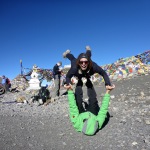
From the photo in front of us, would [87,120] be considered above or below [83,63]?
below

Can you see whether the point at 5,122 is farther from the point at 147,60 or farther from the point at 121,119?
the point at 147,60

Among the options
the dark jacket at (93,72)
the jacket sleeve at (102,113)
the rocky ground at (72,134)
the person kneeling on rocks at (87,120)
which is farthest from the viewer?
the dark jacket at (93,72)

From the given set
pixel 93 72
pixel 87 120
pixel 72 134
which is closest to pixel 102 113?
pixel 87 120

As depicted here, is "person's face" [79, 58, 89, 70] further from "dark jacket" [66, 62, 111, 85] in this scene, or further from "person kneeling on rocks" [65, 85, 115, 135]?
"person kneeling on rocks" [65, 85, 115, 135]

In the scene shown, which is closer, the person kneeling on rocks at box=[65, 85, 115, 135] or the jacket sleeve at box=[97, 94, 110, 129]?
the person kneeling on rocks at box=[65, 85, 115, 135]

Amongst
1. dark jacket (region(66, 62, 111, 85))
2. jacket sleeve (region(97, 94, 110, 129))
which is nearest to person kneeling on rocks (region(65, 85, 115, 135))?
jacket sleeve (region(97, 94, 110, 129))

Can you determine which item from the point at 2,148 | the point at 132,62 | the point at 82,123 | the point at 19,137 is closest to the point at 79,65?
the point at 82,123

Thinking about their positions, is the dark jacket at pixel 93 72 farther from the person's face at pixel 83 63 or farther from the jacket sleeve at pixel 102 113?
the jacket sleeve at pixel 102 113

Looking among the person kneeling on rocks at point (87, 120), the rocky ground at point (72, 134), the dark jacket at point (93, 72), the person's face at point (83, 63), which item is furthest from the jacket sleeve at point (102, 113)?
the person's face at point (83, 63)

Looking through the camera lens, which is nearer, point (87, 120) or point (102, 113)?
point (87, 120)

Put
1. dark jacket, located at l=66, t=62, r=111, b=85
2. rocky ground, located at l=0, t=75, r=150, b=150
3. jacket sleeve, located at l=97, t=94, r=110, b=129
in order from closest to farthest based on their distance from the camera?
rocky ground, located at l=0, t=75, r=150, b=150
jacket sleeve, located at l=97, t=94, r=110, b=129
dark jacket, located at l=66, t=62, r=111, b=85

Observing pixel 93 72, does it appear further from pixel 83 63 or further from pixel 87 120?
pixel 87 120

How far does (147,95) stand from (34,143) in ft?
22.9

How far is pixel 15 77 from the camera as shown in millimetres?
32750
